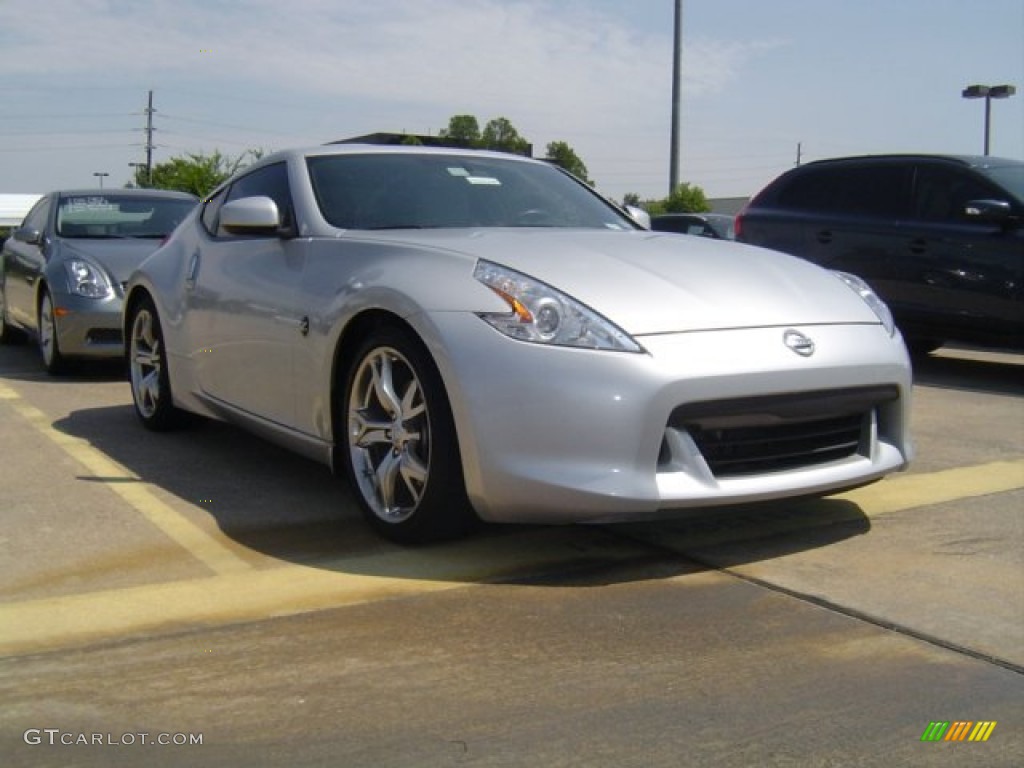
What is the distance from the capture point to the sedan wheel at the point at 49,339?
7.99 meters

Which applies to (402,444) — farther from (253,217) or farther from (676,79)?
(676,79)

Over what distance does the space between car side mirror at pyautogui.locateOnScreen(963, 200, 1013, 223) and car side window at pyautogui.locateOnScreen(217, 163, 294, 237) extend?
5057 millimetres

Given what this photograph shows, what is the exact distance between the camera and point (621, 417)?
11.4 ft

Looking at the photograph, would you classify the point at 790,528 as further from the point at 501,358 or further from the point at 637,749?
the point at 637,749

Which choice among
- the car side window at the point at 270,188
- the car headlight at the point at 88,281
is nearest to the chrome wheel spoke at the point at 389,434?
the car side window at the point at 270,188

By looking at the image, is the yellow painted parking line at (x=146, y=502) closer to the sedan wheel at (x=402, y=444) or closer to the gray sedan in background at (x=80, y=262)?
the sedan wheel at (x=402, y=444)

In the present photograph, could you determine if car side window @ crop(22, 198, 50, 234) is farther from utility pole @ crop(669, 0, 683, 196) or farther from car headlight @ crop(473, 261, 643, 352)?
utility pole @ crop(669, 0, 683, 196)

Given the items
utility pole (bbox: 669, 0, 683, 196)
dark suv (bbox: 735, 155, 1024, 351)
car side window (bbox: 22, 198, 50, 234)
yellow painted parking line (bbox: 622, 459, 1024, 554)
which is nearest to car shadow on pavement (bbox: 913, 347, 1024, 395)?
dark suv (bbox: 735, 155, 1024, 351)

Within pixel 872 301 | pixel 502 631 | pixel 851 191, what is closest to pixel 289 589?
pixel 502 631

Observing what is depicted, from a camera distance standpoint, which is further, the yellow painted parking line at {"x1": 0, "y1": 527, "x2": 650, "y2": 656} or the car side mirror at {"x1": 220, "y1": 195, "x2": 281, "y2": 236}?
the car side mirror at {"x1": 220, "y1": 195, "x2": 281, "y2": 236}

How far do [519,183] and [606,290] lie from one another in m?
1.54

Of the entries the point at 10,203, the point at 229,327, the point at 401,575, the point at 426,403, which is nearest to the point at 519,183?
the point at 229,327

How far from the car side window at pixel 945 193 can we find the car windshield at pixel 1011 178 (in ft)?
0.28

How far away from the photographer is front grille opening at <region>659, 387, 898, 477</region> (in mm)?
3631
